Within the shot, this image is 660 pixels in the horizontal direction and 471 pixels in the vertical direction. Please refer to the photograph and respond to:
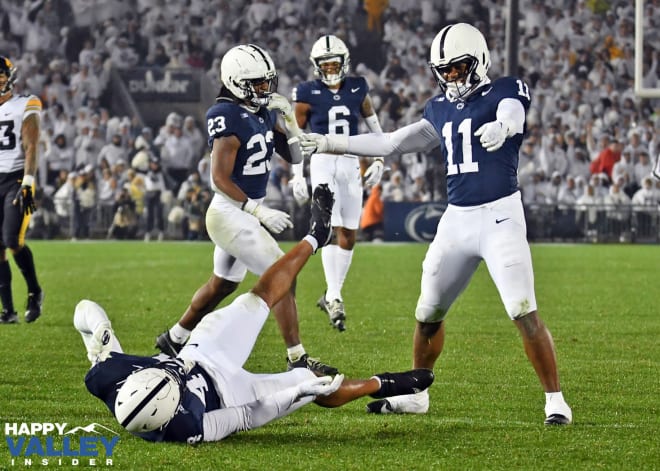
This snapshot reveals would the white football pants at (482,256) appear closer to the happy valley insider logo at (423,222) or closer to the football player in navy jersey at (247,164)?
the football player in navy jersey at (247,164)

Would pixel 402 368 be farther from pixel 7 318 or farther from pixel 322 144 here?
pixel 7 318

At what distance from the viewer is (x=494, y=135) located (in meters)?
5.70

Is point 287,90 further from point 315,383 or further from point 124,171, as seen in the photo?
point 315,383

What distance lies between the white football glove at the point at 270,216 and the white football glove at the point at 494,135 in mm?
1473

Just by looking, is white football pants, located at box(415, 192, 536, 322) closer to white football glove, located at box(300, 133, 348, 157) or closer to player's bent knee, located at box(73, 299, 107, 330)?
white football glove, located at box(300, 133, 348, 157)

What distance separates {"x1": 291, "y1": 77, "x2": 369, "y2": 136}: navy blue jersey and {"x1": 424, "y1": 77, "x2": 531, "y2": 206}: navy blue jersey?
4099 millimetres

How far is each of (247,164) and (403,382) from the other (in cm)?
207

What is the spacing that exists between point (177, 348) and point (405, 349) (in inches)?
61.1

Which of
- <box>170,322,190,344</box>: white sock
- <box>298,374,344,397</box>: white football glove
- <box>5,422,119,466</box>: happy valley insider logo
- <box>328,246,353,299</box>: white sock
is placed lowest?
<box>5,422,119,466</box>: happy valley insider logo

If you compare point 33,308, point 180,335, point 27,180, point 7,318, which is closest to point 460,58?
point 180,335

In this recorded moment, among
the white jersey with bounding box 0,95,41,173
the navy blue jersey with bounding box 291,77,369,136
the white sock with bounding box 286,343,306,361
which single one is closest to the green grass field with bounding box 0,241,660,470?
the white sock with bounding box 286,343,306,361

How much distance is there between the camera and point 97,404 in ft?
20.7

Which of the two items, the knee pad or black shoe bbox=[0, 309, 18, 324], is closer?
the knee pad

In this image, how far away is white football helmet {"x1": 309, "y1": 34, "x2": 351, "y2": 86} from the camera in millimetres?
10062
